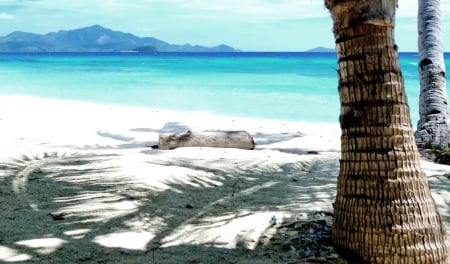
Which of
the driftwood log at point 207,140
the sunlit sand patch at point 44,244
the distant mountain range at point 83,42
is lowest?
the sunlit sand patch at point 44,244

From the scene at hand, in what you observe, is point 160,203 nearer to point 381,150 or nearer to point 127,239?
point 127,239

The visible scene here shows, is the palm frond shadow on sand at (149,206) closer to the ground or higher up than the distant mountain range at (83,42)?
closer to the ground

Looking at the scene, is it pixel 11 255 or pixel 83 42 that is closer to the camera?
pixel 11 255

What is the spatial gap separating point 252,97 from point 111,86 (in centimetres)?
807

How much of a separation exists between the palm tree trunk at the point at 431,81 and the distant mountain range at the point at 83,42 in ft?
414

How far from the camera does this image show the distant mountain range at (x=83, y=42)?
479 ft

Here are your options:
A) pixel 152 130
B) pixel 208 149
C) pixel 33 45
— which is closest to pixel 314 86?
pixel 152 130

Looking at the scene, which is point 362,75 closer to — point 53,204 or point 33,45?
point 53,204

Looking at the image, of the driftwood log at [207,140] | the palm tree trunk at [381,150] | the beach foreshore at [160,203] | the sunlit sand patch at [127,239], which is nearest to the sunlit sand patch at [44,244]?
the beach foreshore at [160,203]

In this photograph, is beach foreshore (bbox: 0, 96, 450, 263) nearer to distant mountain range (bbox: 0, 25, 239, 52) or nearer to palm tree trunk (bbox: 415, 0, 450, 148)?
palm tree trunk (bbox: 415, 0, 450, 148)

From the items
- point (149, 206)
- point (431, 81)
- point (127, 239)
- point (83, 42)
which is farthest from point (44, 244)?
point (83, 42)

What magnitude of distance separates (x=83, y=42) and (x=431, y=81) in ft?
571

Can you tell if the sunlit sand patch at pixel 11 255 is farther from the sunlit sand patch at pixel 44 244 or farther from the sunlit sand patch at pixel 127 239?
the sunlit sand patch at pixel 127 239

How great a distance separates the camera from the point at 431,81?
767 centimetres
